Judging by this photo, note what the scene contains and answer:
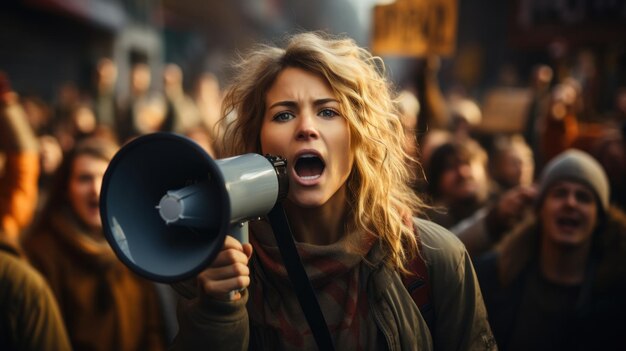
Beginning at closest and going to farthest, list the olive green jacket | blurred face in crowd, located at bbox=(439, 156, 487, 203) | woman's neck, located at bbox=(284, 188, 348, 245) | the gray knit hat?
the olive green jacket, woman's neck, located at bbox=(284, 188, 348, 245), the gray knit hat, blurred face in crowd, located at bbox=(439, 156, 487, 203)

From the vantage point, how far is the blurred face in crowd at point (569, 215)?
3.25 m

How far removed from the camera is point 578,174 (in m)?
3.36

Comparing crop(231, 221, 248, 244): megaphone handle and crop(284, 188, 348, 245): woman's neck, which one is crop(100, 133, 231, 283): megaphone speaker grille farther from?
crop(284, 188, 348, 245): woman's neck

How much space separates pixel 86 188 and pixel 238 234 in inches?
89.9

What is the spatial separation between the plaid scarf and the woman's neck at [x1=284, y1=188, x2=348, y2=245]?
0.07 meters

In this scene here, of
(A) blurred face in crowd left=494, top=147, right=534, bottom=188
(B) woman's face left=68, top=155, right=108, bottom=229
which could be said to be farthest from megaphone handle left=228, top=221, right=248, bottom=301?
(A) blurred face in crowd left=494, top=147, right=534, bottom=188

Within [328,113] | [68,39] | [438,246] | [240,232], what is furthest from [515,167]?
[68,39]

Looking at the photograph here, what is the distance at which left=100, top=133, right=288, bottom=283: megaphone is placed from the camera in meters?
1.44

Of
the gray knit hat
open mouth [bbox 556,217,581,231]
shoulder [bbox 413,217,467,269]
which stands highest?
shoulder [bbox 413,217,467,269]

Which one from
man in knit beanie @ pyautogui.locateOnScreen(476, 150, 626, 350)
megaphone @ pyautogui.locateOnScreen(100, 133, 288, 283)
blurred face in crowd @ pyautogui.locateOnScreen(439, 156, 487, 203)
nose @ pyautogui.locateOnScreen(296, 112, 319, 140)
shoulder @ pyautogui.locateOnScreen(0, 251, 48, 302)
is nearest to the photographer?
megaphone @ pyautogui.locateOnScreen(100, 133, 288, 283)

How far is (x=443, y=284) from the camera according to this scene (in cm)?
176

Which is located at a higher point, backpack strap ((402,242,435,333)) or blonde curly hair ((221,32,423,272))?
blonde curly hair ((221,32,423,272))

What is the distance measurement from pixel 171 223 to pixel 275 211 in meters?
0.27

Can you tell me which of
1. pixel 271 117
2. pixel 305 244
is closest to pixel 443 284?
pixel 305 244
